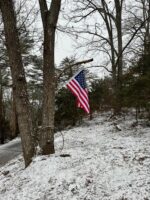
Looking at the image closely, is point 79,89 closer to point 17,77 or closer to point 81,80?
point 81,80

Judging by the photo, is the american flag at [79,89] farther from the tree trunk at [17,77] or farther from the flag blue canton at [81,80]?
the tree trunk at [17,77]

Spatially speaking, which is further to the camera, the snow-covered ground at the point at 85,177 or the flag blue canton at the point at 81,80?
the flag blue canton at the point at 81,80

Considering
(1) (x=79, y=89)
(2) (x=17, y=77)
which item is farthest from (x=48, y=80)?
(1) (x=79, y=89)

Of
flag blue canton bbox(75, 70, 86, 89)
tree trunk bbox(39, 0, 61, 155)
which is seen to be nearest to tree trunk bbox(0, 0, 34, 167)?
tree trunk bbox(39, 0, 61, 155)

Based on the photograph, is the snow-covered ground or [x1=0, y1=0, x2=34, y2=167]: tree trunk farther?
[x1=0, y1=0, x2=34, y2=167]: tree trunk

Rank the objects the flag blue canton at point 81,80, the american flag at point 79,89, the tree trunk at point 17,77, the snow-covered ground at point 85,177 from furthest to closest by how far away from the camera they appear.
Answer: the flag blue canton at point 81,80 → the american flag at point 79,89 → the tree trunk at point 17,77 → the snow-covered ground at point 85,177

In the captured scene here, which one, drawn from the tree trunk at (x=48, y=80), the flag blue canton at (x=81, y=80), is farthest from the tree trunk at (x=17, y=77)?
the flag blue canton at (x=81, y=80)

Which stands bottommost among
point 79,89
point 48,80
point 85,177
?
point 85,177

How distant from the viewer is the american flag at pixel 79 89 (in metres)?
9.30

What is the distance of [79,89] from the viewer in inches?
370

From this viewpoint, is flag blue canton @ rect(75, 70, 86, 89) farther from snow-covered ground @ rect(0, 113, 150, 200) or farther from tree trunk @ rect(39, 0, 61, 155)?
snow-covered ground @ rect(0, 113, 150, 200)

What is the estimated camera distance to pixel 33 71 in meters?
29.4

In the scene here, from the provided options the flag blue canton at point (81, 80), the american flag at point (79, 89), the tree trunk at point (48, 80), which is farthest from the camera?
the flag blue canton at point (81, 80)

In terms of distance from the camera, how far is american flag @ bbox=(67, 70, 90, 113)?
930 cm
